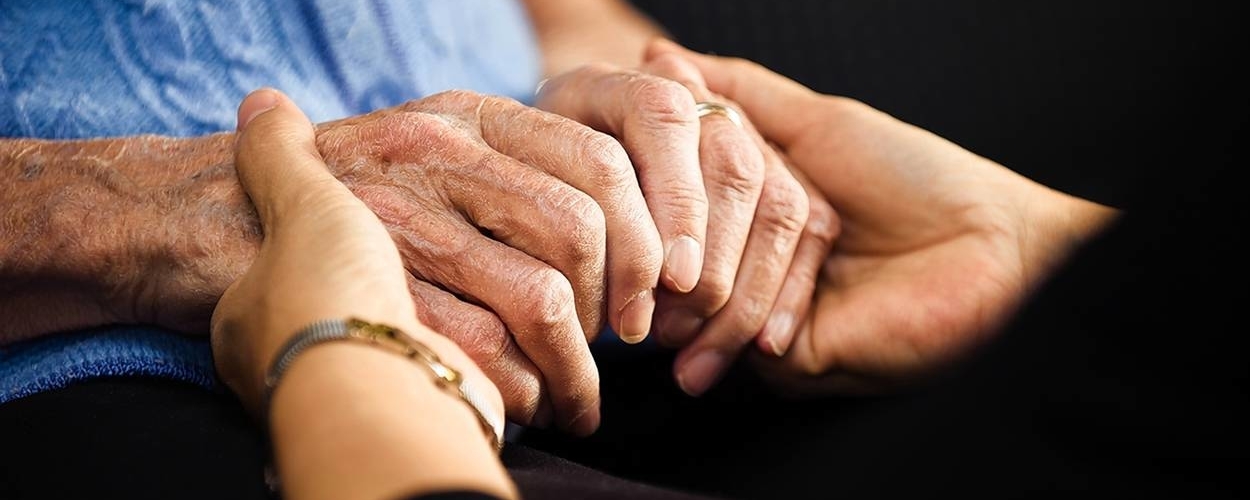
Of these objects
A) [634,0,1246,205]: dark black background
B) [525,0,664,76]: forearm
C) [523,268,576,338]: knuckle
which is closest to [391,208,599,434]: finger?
[523,268,576,338]: knuckle

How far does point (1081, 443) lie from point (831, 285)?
505 mm

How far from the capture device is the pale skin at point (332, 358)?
0.44 metres

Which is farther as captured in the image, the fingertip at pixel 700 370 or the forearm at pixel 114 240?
the fingertip at pixel 700 370

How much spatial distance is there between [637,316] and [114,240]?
0.35 metres

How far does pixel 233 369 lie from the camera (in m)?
0.64

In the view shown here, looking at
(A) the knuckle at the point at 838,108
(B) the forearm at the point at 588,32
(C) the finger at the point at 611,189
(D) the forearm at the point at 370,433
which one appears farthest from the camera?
(B) the forearm at the point at 588,32

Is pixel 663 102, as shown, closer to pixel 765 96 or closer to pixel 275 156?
pixel 765 96

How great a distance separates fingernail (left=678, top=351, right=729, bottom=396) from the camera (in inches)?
35.8

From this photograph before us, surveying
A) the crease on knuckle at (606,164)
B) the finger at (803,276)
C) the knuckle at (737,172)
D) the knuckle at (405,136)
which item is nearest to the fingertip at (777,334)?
the finger at (803,276)

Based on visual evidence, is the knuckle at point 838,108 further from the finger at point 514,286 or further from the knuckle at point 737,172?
the finger at point 514,286

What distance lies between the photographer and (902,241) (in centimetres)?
93

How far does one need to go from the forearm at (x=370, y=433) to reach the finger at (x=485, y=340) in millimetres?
187

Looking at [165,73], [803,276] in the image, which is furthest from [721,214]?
[165,73]

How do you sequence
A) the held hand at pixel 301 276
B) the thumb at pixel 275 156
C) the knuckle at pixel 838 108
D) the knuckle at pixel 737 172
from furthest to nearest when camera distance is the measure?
the knuckle at pixel 838 108 < the knuckle at pixel 737 172 < the thumb at pixel 275 156 < the held hand at pixel 301 276
